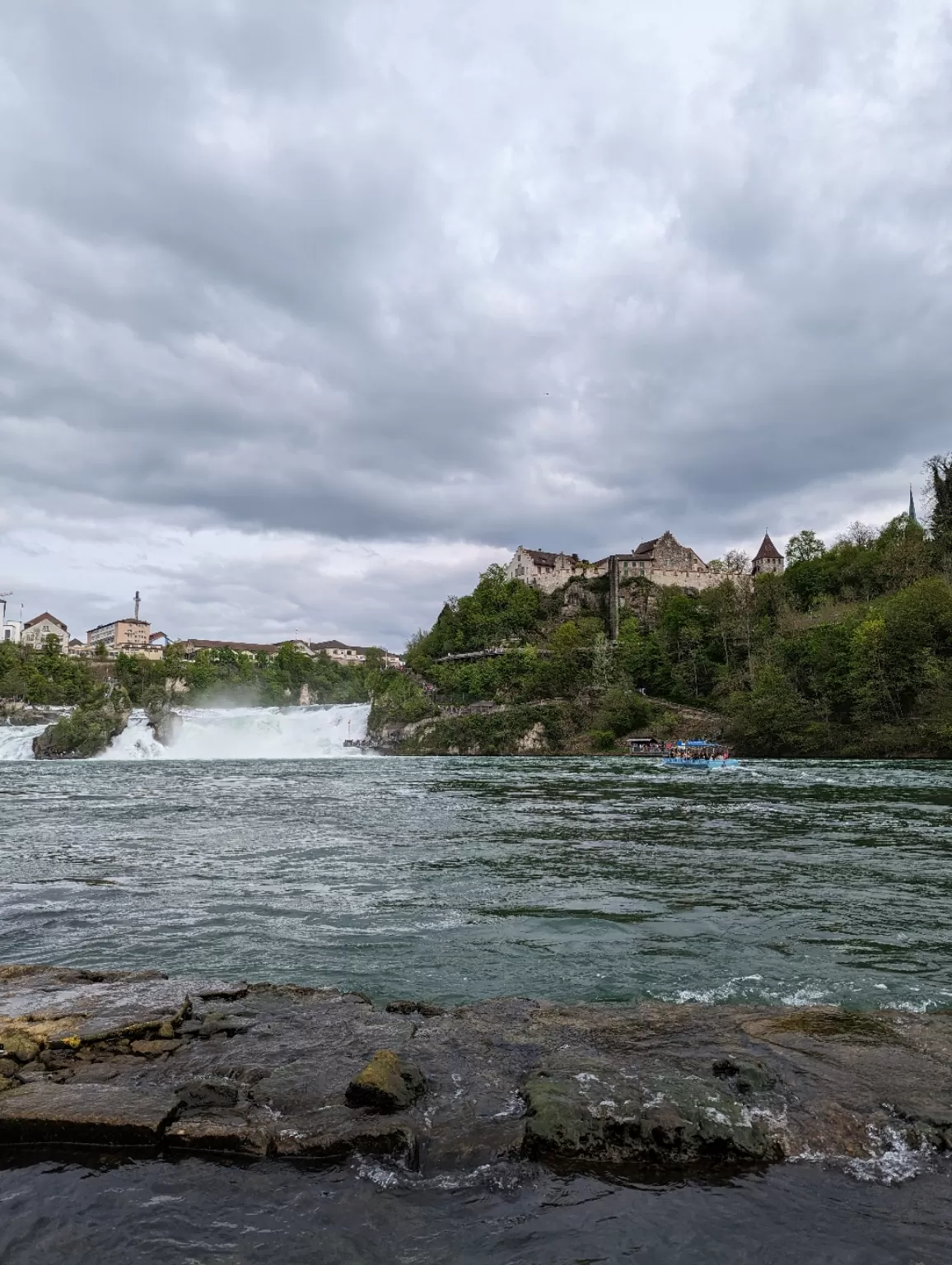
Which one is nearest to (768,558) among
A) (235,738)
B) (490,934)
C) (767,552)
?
(767,552)

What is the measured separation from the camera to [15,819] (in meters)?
25.1

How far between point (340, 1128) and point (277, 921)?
7.10 metres

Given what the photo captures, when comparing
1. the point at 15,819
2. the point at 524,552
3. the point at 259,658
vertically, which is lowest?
the point at 15,819

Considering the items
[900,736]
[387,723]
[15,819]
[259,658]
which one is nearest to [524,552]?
[387,723]

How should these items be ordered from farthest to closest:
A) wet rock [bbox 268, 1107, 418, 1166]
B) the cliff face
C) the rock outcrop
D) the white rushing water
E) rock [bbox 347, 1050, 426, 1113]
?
the cliff face → the white rushing water → the rock outcrop → rock [bbox 347, 1050, 426, 1113] → wet rock [bbox 268, 1107, 418, 1166]

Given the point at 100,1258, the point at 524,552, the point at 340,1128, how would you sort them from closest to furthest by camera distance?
1. the point at 100,1258
2. the point at 340,1128
3. the point at 524,552

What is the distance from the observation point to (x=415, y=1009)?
7.44 meters

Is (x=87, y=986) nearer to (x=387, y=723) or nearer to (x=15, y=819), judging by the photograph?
(x=15, y=819)

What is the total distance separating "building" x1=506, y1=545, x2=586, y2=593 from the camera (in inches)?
5079

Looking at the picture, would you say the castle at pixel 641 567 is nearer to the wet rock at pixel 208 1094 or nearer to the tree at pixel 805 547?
the tree at pixel 805 547

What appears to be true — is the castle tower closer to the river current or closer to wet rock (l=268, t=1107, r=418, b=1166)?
the river current

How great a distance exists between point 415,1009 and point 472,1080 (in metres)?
1.87

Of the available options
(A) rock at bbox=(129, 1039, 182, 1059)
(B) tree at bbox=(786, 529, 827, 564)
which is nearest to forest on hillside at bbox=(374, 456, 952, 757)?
(B) tree at bbox=(786, 529, 827, 564)

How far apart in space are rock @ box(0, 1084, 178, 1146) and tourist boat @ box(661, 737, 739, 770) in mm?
48647
